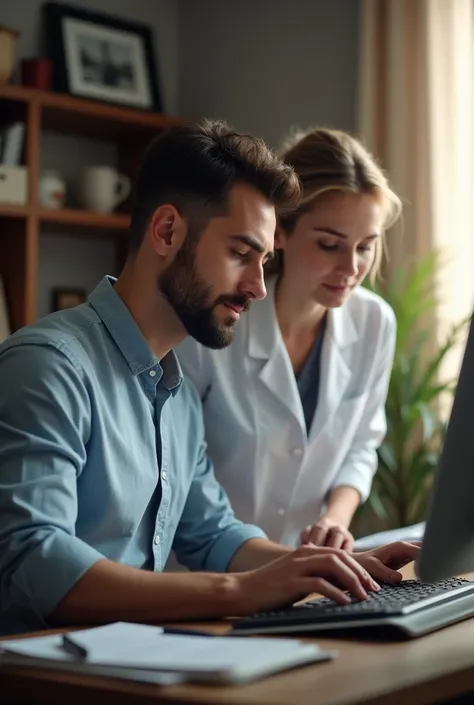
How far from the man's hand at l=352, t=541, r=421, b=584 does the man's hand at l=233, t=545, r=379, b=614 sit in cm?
17

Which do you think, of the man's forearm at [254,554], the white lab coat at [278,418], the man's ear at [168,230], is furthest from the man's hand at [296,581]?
the white lab coat at [278,418]

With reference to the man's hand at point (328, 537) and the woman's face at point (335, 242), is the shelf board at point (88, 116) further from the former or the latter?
the man's hand at point (328, 537)

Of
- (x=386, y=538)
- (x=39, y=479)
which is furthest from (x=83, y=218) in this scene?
(x=39, y=479)

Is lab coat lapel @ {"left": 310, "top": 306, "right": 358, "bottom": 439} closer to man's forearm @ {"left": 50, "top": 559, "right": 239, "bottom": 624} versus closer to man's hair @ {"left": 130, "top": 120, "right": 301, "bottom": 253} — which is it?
man's hair @ {"left": 130, "top": 120, "right": 301, "bottom": 253}

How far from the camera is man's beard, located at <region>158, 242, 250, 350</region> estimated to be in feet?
5.35

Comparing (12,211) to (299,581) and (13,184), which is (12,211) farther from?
(299,581)

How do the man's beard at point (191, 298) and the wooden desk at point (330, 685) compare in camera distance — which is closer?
the wooden desk at point (330, 685)

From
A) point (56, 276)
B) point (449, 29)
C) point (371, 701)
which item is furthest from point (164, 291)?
point (56, 276)

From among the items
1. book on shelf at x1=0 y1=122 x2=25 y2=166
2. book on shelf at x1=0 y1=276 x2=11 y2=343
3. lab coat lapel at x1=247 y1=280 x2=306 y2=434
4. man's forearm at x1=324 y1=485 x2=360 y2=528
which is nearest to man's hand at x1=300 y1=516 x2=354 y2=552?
man's forearm at x1=324 y1=485 x2=360 y2=528

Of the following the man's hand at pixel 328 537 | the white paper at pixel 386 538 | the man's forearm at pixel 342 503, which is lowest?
the white paper at pixel 386 538

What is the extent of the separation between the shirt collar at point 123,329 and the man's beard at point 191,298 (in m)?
0.07

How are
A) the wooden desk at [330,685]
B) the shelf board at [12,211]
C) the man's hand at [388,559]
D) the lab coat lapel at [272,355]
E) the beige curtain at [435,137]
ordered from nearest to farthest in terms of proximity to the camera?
the wooden desk at [330,685] → the man's hand at [388,559] → the lab coat lapel at [272,355] → the beige curtain at [435,137] → the shelf board at [12,211]

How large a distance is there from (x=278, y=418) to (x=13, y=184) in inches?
74.9

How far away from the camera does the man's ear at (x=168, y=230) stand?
65.3 inches
